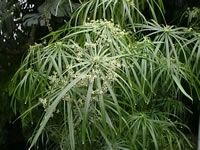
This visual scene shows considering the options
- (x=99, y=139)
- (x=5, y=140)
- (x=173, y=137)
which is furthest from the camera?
(x=5, y=140)

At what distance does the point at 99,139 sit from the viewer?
1197 millimetres

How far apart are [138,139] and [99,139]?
0.50 ft

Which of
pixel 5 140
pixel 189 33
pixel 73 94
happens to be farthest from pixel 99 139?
pixel 5 140

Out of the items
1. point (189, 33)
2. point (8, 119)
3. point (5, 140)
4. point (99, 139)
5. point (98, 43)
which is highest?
point (98, 43)

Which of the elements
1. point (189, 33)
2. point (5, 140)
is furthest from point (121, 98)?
point (5, 140)

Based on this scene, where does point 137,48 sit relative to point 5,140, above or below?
above

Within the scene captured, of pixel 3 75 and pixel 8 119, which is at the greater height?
pixel 3 75

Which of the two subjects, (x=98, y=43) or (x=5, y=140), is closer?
(x=98, y=43)

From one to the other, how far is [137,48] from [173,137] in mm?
397

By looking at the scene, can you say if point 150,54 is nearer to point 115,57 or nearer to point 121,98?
point 121,98

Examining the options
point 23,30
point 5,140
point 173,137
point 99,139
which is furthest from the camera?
point 5,140

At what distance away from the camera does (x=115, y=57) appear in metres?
0.96

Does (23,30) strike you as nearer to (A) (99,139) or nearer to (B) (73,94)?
(A) (99,139)

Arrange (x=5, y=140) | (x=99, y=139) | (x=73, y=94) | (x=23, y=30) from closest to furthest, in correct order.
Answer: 1. (x=73, y=94)
2. (x=99, y=139)
3. (x=23, y=30)
4. (x=5, y=140)
